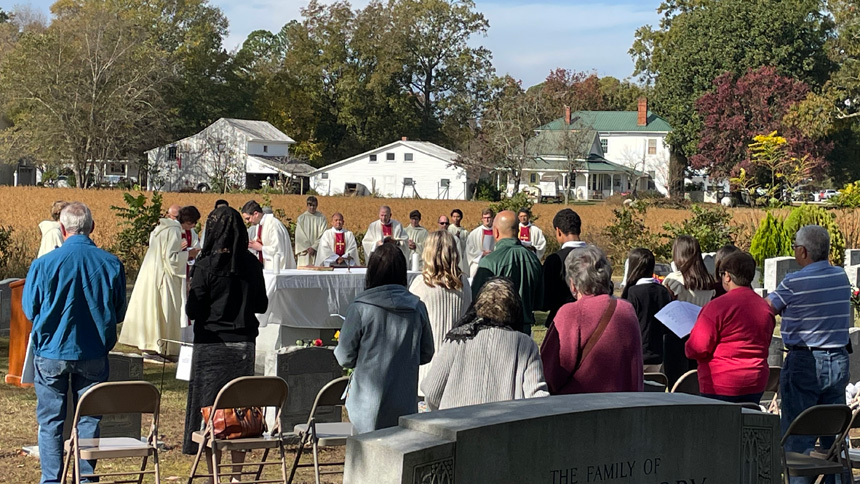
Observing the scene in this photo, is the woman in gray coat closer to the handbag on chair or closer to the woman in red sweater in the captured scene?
the handbag on chair

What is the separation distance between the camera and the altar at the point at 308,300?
1518cm

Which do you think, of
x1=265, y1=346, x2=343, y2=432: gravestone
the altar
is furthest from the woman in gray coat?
the altar

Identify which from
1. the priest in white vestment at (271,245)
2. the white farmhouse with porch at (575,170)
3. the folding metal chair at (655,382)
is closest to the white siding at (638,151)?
the white farmhouse with porch at (575,170)

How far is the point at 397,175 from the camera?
74.9 meters

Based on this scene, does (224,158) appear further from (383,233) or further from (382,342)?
(382,342)

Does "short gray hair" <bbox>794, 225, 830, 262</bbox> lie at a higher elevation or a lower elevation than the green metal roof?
lower

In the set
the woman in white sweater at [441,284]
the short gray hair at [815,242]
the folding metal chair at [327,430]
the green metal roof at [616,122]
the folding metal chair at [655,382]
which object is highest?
the green metal roof at [616,122]

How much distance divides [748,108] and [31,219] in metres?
41.6

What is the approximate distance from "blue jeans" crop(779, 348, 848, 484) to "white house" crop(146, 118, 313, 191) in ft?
225

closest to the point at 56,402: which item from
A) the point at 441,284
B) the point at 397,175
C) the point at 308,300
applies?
the point at 441,284

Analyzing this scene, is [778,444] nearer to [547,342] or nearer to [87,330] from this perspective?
[547,342]

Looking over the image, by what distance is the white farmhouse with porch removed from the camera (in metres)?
74.9

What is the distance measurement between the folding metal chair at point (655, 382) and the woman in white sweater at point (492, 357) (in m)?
1.98

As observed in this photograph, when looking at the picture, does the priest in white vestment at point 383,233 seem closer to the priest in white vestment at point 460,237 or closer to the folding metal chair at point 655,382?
the priest in white vestment at point 460,237
